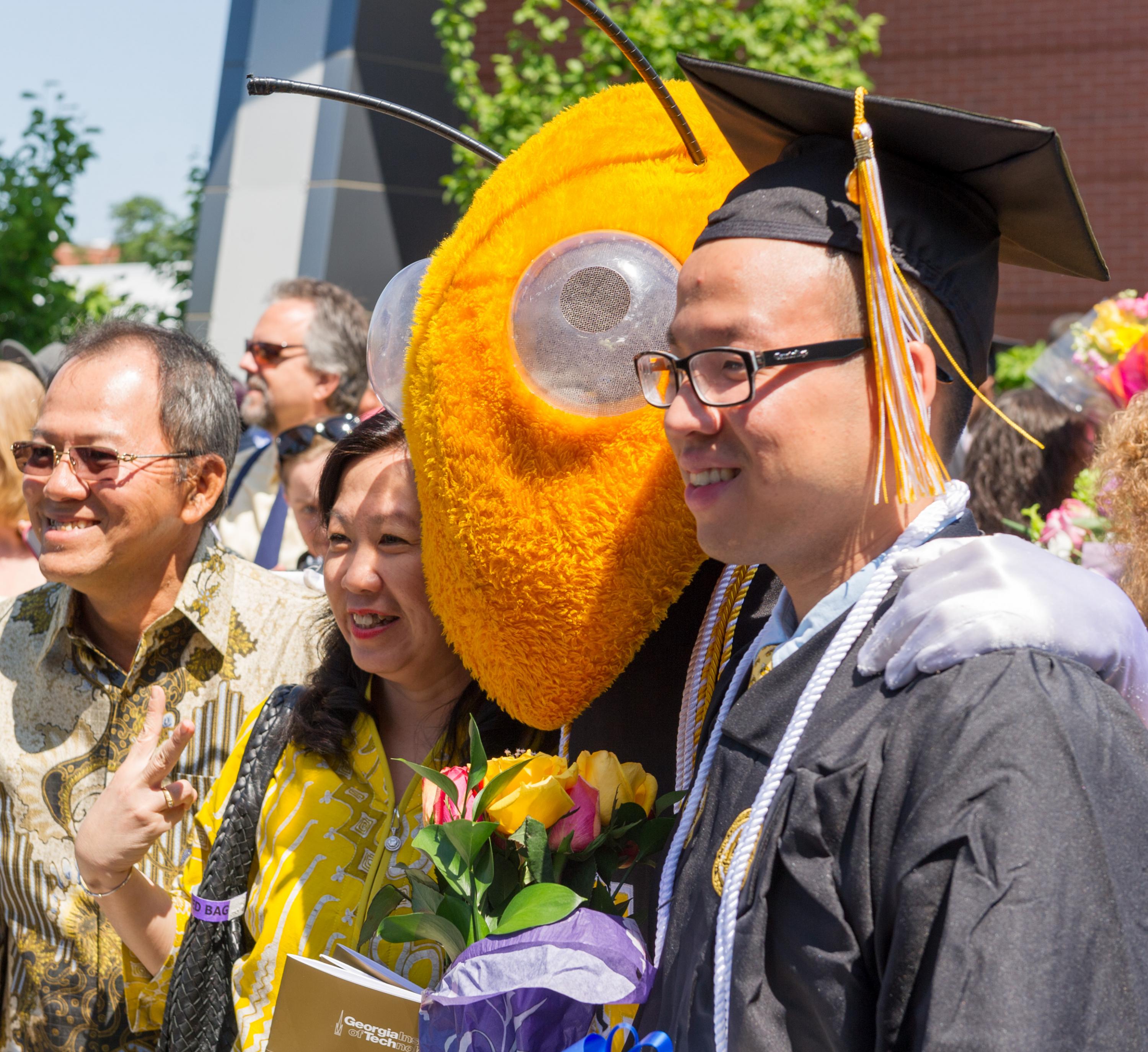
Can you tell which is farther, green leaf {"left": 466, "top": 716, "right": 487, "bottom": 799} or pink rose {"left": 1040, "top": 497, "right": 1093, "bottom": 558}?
pink rose {"left": 1040, "top": 497, "right": 1093, "bottom": 558}

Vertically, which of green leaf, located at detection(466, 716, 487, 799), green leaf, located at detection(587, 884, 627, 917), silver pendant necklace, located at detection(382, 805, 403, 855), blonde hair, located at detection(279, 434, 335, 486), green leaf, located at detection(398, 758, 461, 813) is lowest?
silver pendant necklace, located at detection(382, 805, 403, 855)

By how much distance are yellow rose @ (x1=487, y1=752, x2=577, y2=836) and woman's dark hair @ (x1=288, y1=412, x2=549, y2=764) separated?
1.41ft

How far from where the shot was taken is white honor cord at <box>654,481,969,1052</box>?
114 centimetres

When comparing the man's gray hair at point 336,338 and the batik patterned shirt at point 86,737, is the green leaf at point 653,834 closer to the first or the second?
the batik patterned shirt at point 86,737

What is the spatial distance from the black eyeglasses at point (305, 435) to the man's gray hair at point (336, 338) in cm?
69

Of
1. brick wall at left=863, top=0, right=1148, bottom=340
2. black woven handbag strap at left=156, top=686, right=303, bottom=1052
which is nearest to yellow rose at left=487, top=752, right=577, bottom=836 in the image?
black woven handbag strap at left=156, top=686, right=303, bottom=1052

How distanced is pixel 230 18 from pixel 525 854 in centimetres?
710

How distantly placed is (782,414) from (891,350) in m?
0.13

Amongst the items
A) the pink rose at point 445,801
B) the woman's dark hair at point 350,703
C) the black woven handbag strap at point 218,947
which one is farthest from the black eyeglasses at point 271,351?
the pink rose at point 445,801

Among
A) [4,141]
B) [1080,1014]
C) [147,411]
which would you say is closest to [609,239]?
[1080,1014]

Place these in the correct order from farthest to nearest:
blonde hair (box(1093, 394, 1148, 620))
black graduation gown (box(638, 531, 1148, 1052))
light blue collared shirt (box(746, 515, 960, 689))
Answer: blonde hair (box(1093, 394, 1148, 620)), light blue collared shirt (box(746, 515, 960, 689)), black graduation gown (box(638, 531, 1148, 1052))

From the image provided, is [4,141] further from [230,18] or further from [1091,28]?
[1091,28]

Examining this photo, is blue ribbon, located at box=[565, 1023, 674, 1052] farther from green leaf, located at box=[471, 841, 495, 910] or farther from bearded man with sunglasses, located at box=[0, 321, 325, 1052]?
bearded man with sunglasses, located at box=[0, 321, 325, 1052]

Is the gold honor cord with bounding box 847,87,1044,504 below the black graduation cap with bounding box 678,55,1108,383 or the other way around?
below
